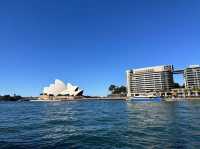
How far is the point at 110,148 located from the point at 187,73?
166518 millimetres

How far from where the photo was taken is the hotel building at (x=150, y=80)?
174 m

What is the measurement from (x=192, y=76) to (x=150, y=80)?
28.2m

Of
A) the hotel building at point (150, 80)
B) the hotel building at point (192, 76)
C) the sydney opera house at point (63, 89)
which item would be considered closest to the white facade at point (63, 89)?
the sydney opera house at point (63, 89)

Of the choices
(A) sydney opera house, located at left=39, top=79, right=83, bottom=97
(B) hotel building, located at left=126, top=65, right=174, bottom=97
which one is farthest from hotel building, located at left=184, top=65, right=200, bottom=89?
(A) sydney opera house, located at left=39, top=79, right=83, bottom=97

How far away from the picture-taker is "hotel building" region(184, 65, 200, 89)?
165m

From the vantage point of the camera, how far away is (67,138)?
48.3 feet

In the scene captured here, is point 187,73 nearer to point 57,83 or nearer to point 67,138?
point 57,83

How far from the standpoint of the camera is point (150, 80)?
17925 centimetres

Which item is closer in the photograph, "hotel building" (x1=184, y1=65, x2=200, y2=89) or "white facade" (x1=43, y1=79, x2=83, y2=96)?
"hotel building" (x1=184, y1=65, x2=200, y2=89)

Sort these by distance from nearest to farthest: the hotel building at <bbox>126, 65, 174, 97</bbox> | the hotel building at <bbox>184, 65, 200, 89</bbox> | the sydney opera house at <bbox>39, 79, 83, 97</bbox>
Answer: the hotel building at <bbox>184, 65, 200, 89</bbox>, the hotel building at <bbox>126, 65, 174, 97</bbox>, the sydney opera house at <bbox>39, 79, 83, 97</bbox>

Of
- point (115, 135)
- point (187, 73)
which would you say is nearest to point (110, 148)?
point (115, 135)

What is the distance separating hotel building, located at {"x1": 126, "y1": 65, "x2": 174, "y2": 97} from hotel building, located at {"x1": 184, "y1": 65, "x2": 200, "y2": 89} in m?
11.8

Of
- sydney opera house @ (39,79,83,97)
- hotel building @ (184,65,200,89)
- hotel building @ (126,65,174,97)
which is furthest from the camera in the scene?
sydney opera house @ (39,79,83,97)

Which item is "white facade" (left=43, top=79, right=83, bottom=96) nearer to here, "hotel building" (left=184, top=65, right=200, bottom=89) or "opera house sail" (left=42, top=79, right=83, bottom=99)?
"opera house sail" (left=42, top=79, right=83, bottom=99)
